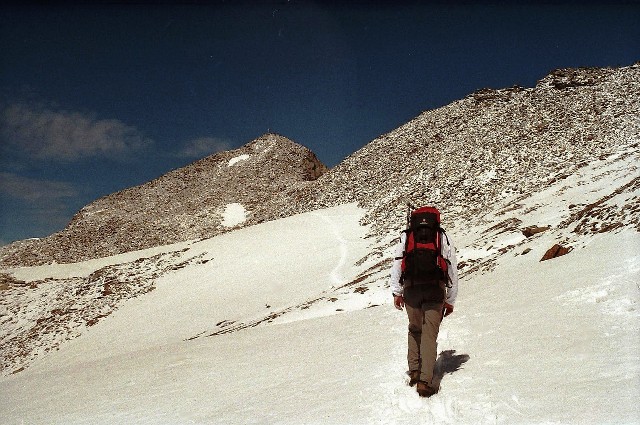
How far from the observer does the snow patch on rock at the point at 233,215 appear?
5387 centimetres

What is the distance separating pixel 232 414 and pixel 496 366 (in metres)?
4.02

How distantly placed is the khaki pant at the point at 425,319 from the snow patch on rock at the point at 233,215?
48.6 metres

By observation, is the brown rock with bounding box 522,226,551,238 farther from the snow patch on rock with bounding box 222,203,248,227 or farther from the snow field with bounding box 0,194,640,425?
the snow patch on rock with bounding box 222,203,248,227

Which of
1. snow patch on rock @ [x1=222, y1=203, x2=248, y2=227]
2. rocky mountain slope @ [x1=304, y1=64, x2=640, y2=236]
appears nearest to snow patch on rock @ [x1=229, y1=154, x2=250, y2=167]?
snow patch on rock @ [x1=222, y1=203, x2=248, y2=227]

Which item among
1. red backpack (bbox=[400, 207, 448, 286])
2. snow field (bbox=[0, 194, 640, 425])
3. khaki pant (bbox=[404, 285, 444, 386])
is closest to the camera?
snow field (bbox=[0, 194, 640, 425])

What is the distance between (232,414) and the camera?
21.7 ft

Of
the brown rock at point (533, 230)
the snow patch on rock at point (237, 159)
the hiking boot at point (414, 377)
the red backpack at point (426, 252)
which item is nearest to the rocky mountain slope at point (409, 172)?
the snow patch on rock at point (237, 159)

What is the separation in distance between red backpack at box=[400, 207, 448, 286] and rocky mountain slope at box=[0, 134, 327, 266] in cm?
4251

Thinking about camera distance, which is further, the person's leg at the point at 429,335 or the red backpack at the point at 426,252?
the person's leg at the point at 429,335

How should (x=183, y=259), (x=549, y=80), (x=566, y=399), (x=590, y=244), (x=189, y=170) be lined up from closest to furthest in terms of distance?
(x=566, y=399) → (x=590, y=244) → (x=183, y=259) → (x=549, y=80) → (x=189, y=170)

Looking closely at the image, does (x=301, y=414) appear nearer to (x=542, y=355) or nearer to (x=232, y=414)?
(x=232, y=414)

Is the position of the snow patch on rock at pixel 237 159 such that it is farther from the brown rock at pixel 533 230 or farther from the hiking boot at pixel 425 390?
the hiking boot at pixel 425 390

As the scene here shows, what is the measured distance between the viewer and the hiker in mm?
5590

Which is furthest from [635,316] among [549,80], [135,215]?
[135,215]
